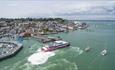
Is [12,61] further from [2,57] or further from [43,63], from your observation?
[43,63]

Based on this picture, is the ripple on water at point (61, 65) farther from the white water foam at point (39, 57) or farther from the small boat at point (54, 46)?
the small boat at point (54, 46)

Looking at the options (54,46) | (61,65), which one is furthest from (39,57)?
(54,46)

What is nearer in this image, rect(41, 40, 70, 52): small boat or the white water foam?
the white water foam

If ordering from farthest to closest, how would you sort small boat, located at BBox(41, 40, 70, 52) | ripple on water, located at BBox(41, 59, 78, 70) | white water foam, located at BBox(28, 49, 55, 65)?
small boat, located at BBox(41, 40, 70, 52) → white water foam, located at BBox(28, 49, 55, 65) → ripple on water, located at BBox(41, 59, 78, 70)

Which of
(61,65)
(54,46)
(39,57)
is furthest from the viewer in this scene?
(54,46)

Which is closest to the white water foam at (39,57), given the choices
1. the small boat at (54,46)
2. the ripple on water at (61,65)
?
the small boat at (54,46)

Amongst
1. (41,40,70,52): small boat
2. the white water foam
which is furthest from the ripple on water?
(41,40,70,52): small boat

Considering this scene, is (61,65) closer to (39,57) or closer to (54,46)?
(39,57)

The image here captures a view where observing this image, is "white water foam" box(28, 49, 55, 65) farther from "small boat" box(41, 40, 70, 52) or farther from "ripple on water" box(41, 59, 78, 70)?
"ripple on water" box(41, 59, 78, 70)
